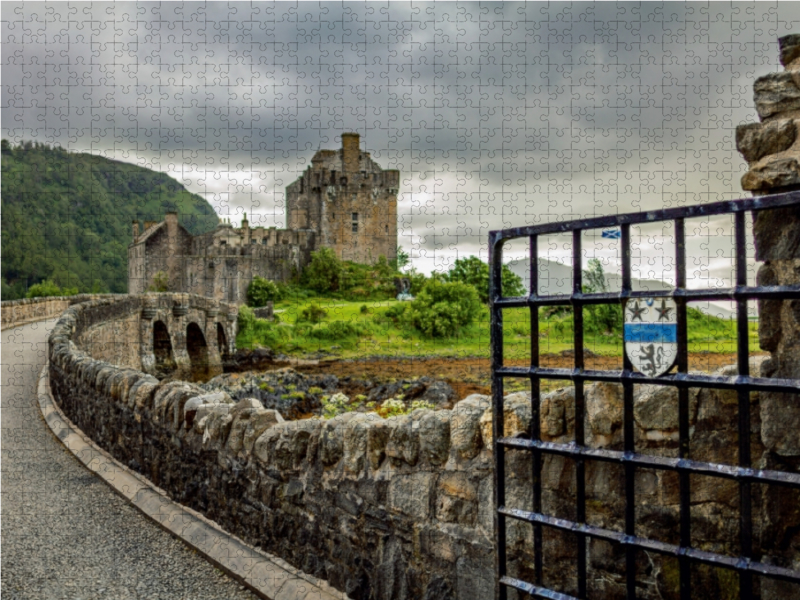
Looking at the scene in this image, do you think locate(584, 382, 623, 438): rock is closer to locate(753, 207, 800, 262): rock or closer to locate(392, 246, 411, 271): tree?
locate(753, 207, 800, 262): rock

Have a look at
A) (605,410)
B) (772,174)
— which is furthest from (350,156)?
(772,174)

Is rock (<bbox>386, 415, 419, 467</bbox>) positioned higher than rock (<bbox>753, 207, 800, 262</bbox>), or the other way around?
rock (<bbox>753, 207, 800, 262</bbox>)

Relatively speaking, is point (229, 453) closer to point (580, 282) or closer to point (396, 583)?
point (396, 583)

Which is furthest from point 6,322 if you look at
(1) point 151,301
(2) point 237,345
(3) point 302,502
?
(3) point 302,502

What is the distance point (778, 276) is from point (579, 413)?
2.94 ft

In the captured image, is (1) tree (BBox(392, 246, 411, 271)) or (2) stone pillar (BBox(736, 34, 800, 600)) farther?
(1) tree (BBox(392, 246, 411, 271))

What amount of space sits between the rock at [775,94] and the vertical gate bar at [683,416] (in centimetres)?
51

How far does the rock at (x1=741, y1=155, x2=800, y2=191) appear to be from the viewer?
2576 mm

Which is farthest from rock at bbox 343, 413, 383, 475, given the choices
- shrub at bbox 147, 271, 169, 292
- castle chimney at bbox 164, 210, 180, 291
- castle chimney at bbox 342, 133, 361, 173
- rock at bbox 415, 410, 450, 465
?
castle chimney at bbox 342, 133, 361, 173

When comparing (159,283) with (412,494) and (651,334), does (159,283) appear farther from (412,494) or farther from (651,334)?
(651,334)

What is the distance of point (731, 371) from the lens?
285cm

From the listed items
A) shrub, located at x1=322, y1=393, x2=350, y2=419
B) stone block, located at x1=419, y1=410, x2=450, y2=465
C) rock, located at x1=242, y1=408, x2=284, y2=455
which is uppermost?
stone block, located at x1=419, y1=410, x2=450, y2=465

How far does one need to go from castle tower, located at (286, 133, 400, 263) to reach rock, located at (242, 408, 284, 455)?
56886mm

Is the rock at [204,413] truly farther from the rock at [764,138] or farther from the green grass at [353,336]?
the green grass at [353,336]
